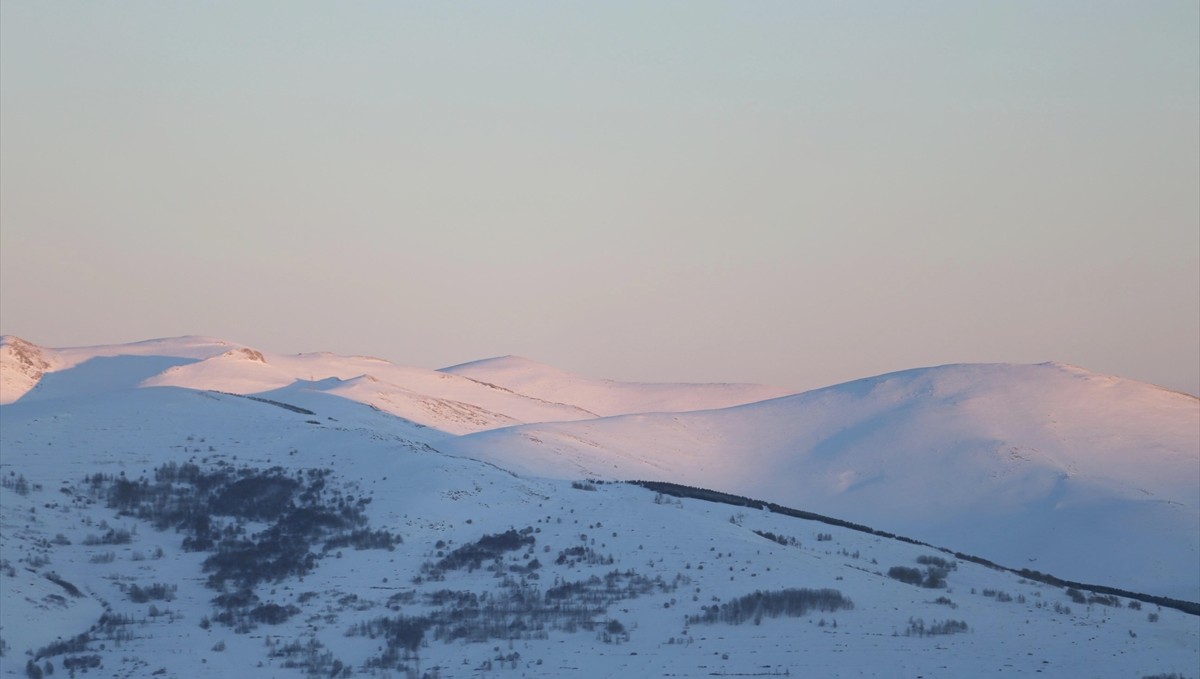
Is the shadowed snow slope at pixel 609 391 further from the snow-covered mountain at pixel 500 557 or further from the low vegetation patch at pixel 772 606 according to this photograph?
the low vegetation patch at pixel 772 606

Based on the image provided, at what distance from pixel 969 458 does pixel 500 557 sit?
27.1m

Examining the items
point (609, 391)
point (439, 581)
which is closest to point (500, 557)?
point (439, 581)

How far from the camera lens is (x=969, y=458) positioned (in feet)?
164

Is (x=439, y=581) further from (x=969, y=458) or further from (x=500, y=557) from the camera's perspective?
(x=969, y=458)

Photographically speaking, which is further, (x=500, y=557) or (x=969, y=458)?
(x=969, y=458)

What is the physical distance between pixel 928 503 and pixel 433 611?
26.5 metres

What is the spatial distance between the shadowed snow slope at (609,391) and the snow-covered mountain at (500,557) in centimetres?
3529

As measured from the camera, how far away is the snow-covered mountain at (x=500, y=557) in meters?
21.0

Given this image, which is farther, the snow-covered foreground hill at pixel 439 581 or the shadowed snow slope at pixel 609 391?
the shadowed snow slope at pixel 609 391

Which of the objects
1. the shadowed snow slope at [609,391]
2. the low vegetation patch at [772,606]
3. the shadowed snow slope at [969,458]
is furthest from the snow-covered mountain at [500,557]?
the shadowed snow slope at [609,391]

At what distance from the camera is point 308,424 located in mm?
39625

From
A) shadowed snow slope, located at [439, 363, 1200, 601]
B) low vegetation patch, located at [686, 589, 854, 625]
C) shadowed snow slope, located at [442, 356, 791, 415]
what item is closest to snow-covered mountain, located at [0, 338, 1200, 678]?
low vegetation patch, located at [686, 589, 854, 625]

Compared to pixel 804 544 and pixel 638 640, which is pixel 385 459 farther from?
pixel 638 640

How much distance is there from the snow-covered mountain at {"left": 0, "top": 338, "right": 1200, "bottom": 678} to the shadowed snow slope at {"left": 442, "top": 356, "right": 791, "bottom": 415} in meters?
35.3
